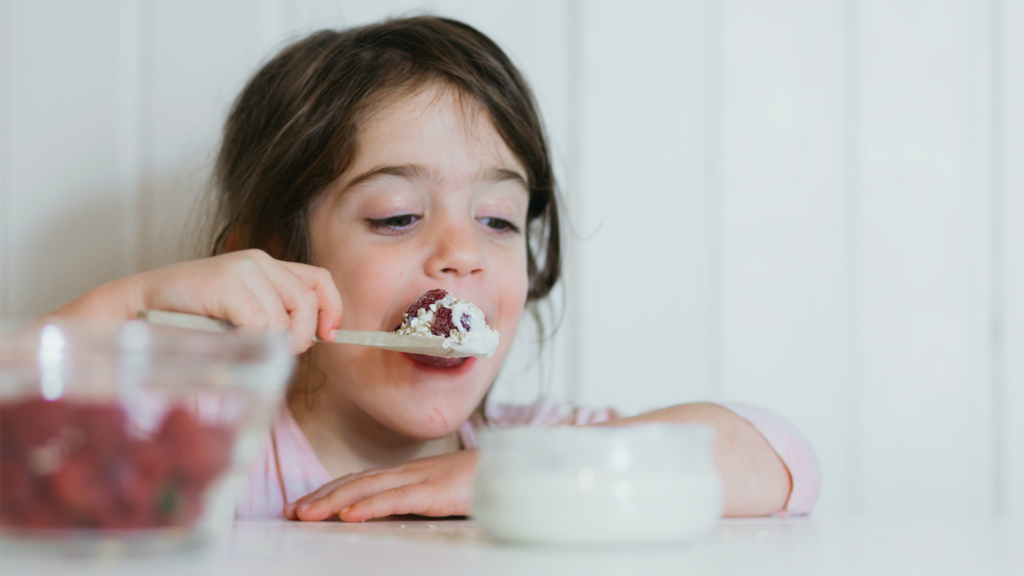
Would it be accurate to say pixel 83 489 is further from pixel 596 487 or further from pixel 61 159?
pixel 61 159

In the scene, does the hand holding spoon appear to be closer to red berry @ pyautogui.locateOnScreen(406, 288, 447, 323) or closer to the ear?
red berry @ pyautogui.locateOnScreen(406, 288, 447, 323)

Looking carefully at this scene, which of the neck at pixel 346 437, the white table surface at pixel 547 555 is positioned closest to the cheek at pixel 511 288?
the neck at pixel 346 437

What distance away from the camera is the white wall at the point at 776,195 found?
1.29 meters

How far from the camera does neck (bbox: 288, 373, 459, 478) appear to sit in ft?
3.68

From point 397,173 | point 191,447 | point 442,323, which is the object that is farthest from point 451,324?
point 191,447

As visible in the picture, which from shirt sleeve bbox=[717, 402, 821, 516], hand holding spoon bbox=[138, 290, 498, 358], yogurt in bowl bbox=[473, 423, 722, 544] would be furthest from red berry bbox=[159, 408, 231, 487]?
shirt sleeve bbox=[717, 402, 821, 516]

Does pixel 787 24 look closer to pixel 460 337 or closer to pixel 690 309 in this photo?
pixel 690 309

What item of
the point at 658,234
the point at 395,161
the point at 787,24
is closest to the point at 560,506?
the point at 395,161

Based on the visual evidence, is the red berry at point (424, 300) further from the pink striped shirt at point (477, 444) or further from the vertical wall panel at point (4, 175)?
the vertical wall panel at point (4, 175)

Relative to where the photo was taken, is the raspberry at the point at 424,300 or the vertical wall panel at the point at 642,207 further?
the vertical wall panel at the point at 642,207

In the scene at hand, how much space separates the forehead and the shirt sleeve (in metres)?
0.44

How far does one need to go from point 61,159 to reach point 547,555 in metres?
1.14

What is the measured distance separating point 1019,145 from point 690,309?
0.69 metres

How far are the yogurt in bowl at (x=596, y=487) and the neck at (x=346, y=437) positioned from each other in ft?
2.25
